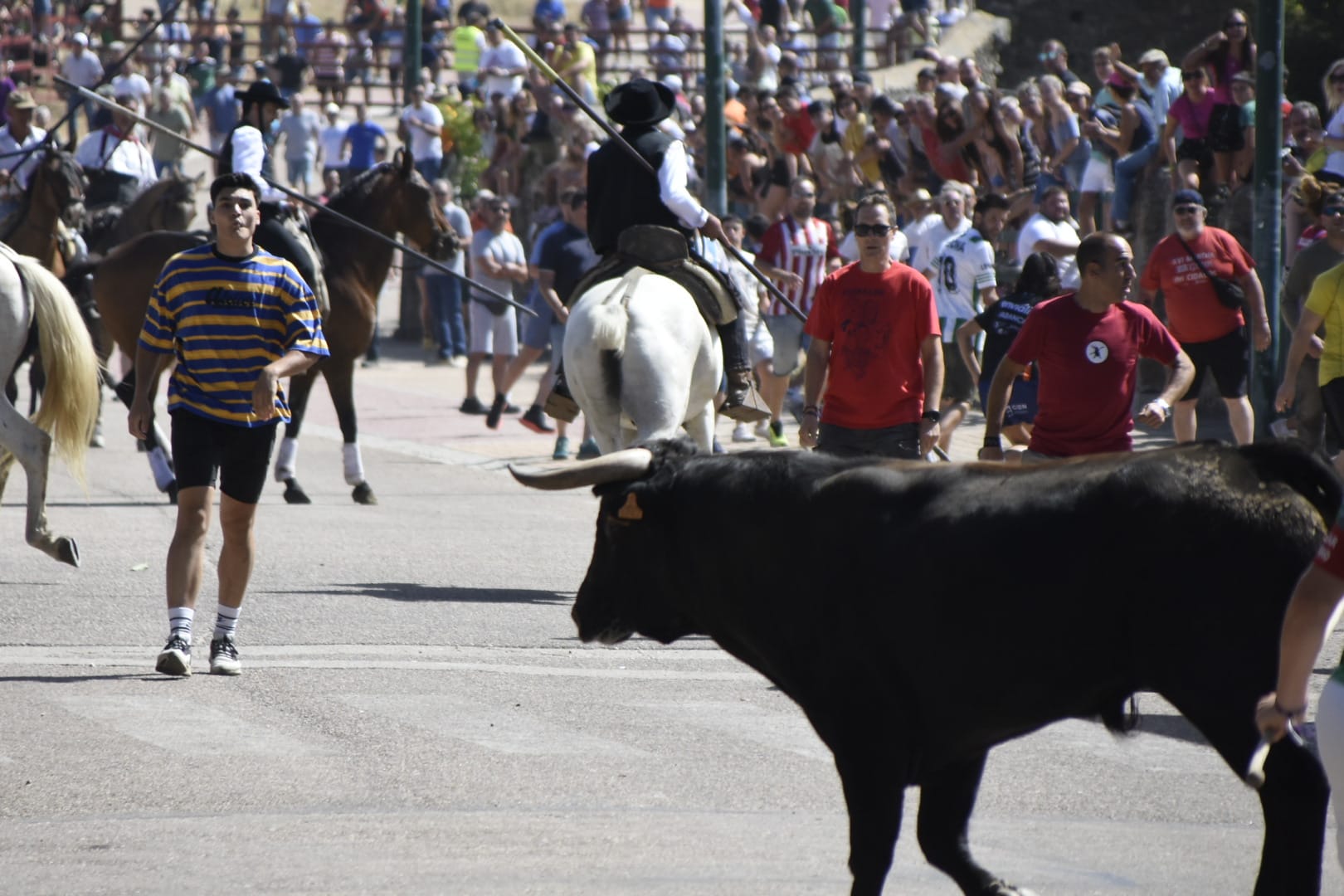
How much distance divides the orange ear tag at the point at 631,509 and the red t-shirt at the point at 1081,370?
12.6 feet

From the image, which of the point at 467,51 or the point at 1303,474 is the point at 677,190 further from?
the point at 467,51

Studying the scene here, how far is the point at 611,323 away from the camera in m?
9.65

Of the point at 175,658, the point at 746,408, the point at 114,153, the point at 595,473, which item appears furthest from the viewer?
the point at 114,153

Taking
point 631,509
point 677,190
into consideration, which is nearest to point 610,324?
point 677,190

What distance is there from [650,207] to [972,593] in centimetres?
613

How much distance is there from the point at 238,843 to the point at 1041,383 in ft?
14.5

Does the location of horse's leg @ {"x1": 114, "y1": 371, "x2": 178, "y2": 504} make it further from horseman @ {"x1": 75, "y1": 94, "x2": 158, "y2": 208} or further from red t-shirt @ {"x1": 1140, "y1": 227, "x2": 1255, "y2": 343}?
horseman @ {"x1": 75, "y1": 94, "x2": 158, "y2": 208}

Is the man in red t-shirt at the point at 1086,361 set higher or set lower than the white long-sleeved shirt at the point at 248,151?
lower

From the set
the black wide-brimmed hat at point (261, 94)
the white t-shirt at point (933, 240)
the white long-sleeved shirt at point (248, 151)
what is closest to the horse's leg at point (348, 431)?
the white long-sleeved shirt at point (248, 151)

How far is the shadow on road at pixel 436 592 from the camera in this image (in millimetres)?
9945

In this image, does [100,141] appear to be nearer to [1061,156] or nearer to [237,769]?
[1061,156]

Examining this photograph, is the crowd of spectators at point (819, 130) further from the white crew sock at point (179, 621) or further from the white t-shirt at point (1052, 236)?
the white crew sock at point (179, 621)

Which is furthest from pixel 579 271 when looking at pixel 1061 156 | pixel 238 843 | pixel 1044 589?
pixel 1044 589

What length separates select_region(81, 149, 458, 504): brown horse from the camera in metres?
13.5
